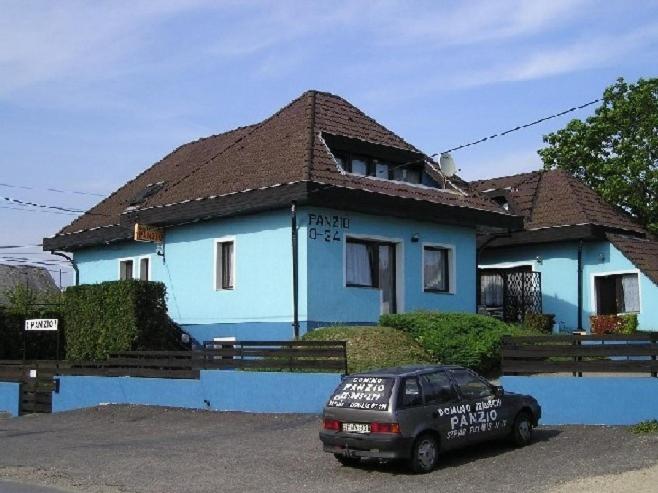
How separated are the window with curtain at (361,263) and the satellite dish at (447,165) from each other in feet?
11.7

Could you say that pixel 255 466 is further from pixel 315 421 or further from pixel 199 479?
pixel 315 421

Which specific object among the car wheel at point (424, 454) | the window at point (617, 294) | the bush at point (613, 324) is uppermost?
the window at point (617, 294)

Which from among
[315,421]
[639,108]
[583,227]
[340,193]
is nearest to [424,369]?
[315,421]

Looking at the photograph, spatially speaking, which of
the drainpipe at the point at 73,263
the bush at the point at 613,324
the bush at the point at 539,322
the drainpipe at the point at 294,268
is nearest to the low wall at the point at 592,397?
the drainpipe at the point at 294,268

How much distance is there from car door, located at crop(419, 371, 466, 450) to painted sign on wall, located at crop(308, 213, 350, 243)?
940 cm

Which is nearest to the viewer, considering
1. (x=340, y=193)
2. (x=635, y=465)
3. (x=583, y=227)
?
(x=635, y=465)

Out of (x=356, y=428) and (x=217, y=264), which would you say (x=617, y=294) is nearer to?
(x=217, y=264)

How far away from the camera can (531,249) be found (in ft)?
98.8

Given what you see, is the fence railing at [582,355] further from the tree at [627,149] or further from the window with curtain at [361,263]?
the tree at [627,149]

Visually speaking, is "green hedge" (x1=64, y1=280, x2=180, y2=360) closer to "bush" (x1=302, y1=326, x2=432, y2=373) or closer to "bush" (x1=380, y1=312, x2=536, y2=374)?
"bush" (x1=302, y1=326, x2=432, y2=373)

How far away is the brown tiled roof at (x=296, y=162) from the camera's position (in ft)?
71.8

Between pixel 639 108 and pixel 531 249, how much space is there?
33.0ft

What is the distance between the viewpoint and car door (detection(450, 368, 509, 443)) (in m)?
11.9

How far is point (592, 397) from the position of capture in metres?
13.9
